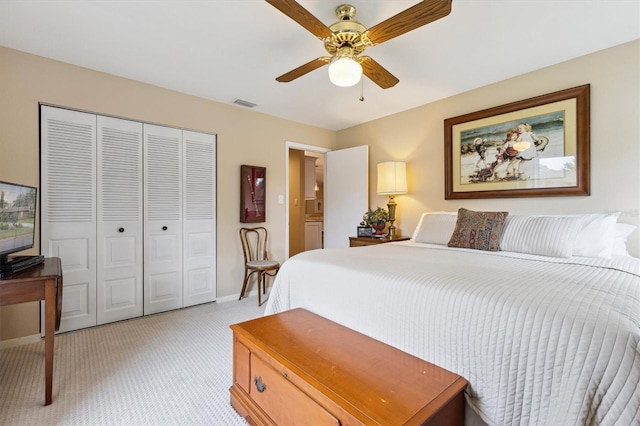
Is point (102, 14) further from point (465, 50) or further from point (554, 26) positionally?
point (554, 26)

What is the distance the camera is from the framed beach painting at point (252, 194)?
12.1ft

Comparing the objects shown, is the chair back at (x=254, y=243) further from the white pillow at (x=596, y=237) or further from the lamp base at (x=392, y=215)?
the white pillow at (x=596, y=237)

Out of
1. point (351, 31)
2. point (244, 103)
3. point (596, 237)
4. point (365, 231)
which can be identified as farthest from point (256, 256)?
point (596, 237)

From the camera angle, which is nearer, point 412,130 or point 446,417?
point 446,417

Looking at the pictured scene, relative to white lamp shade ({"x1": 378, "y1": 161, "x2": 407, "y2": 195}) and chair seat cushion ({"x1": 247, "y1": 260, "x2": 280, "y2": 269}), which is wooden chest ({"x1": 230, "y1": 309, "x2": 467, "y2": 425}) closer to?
chair seat cushion ({"x1": 247, "y1": 260, "x2": 280, "y2": 269})

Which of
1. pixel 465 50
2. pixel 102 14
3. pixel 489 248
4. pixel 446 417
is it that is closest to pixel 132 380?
pixel 446 417

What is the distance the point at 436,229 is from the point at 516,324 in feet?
5.95

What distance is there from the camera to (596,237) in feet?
6.54

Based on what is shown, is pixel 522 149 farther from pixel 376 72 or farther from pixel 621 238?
pixel 376 72

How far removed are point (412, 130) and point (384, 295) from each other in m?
2.80

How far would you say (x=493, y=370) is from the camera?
1.09m

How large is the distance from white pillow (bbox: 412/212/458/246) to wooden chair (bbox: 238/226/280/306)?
1.74 meters

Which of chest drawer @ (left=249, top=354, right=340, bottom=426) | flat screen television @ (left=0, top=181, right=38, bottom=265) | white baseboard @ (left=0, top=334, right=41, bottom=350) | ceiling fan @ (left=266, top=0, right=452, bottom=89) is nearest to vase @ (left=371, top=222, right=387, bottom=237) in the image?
ceiling fan @ (left=266, top=0, right=452, bottom=89)

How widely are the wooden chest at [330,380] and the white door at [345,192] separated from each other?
104 inches
